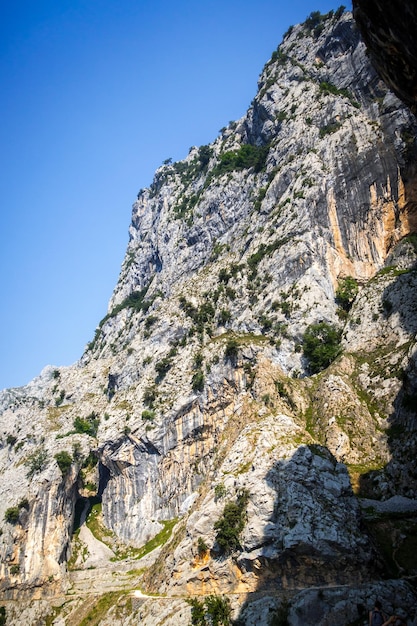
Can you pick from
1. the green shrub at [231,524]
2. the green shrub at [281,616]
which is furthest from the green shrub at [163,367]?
the green shrub at [281,616]

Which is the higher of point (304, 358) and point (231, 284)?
point (231, 284)

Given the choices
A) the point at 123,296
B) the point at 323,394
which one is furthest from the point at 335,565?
the point at 123,296

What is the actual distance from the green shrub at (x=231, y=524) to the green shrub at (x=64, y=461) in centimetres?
4404

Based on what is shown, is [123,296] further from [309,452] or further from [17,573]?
[309,452]

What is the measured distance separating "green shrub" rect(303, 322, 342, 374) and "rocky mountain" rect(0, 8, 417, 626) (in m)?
0.35

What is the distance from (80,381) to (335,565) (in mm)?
97706

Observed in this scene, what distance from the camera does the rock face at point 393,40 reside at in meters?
16.5

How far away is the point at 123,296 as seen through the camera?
172500 millimetres

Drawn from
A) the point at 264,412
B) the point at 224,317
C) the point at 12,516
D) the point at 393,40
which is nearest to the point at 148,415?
the point at 224,317

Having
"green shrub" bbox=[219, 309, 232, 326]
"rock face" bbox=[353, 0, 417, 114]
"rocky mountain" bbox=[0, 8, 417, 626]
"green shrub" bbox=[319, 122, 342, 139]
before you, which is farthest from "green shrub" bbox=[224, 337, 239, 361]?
"rock face" bbox=[353, 0, 417, 114]

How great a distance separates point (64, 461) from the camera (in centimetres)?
8000

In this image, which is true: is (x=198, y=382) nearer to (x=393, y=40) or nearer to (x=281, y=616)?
(x=281, y=616)

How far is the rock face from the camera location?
16.5 metres

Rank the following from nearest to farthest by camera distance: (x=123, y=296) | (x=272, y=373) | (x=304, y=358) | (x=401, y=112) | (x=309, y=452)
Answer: (x=309, y=452)
(x=272, y=373)
(x=304, y=358)
(x=401, y=112)
(x=123, y=296)
